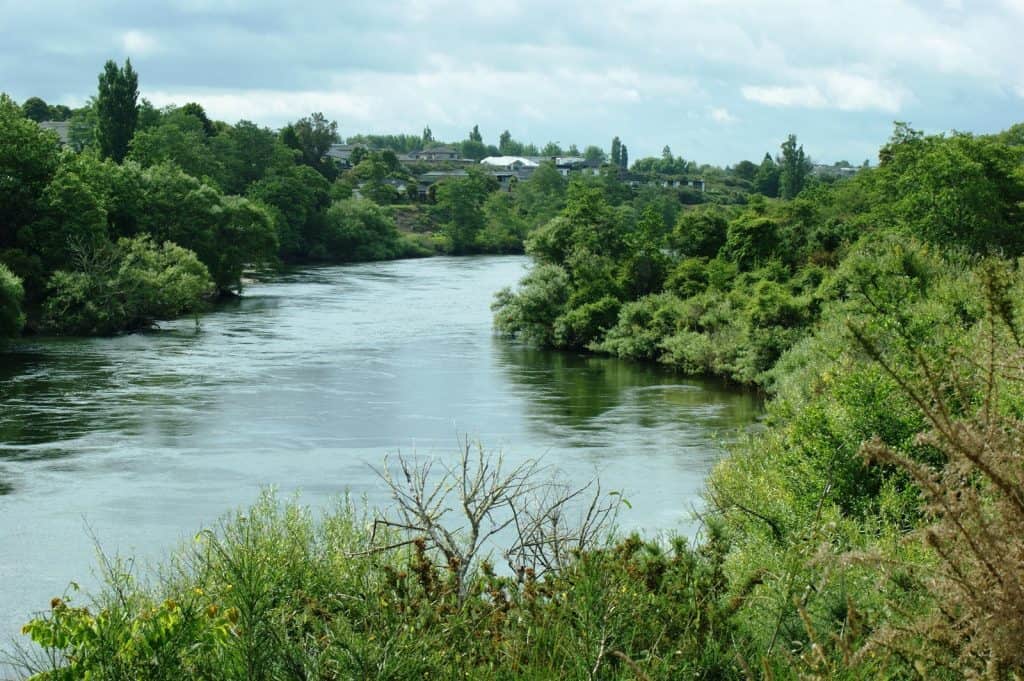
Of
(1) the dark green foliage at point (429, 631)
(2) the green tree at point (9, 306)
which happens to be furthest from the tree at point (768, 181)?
(1) the dark green foliage at point (429, 631)

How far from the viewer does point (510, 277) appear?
79375 millimetres

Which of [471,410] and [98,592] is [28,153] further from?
[98,592]

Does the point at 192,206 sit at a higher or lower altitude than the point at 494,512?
higher

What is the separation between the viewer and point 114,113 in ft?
285

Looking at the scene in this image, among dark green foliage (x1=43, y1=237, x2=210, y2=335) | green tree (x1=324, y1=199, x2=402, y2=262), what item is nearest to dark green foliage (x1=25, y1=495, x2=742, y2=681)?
dark green foliage (x1=43, y1=237, x2=210, y2=335)

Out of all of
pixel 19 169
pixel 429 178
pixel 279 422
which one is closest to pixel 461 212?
pixel 429 178

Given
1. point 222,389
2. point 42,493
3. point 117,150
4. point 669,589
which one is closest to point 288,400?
point 222,389

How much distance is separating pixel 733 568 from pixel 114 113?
84841mm

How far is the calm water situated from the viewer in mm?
21797

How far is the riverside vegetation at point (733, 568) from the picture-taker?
452cm

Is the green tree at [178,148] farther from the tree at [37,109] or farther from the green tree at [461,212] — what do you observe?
the tree at [37,109]

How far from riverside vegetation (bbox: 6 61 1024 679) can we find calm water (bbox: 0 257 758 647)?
8.70 ft

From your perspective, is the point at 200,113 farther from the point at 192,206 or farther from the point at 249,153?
the point at 192,206

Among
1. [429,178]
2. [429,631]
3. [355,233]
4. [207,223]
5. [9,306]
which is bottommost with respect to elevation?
[9,306]
